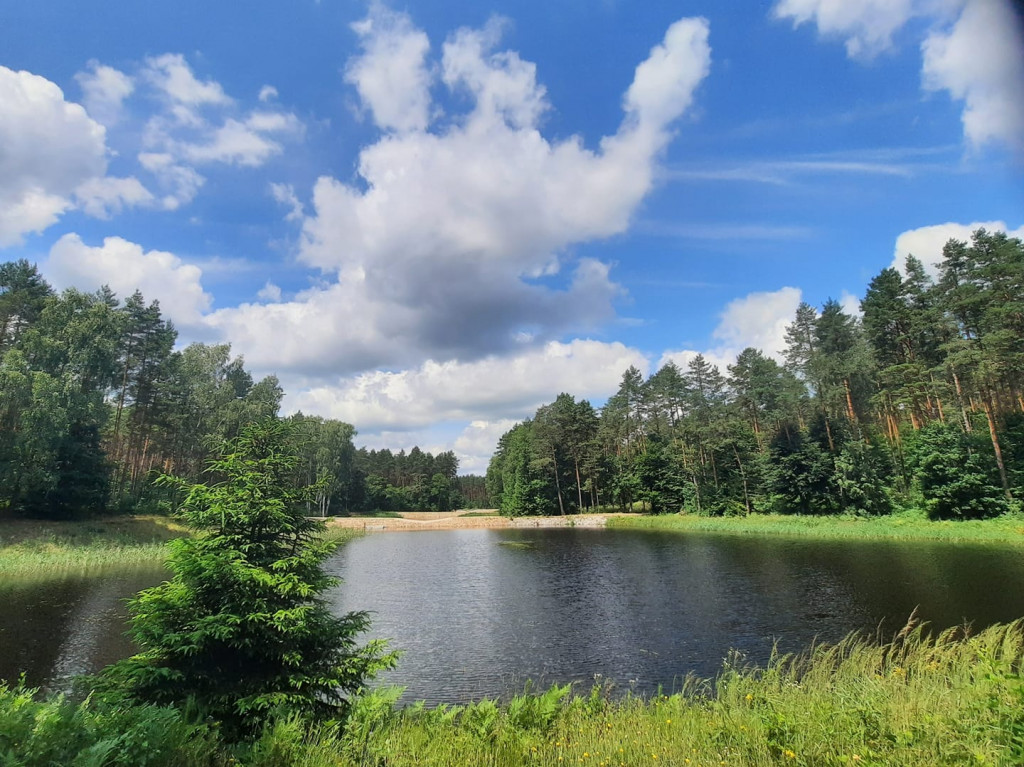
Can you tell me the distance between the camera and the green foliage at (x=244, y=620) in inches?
276

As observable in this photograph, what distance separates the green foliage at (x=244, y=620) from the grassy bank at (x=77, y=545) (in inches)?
995

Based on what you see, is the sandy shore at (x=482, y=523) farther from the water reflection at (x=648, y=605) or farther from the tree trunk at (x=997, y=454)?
the tree trunk at (x=997, y=454)

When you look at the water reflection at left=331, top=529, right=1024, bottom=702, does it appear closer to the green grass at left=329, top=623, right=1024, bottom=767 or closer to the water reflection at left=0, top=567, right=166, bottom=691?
the green grass at left=329, top=623, right=1024, bottom=767

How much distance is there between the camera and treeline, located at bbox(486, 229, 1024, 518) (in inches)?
1539

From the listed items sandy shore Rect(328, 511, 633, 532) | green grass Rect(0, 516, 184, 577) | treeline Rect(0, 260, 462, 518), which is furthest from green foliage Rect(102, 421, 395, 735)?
sandy shore Rect(328, 511, 633, 532)

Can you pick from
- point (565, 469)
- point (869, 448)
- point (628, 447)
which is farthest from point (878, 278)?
point (565, 469)

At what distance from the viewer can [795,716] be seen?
20.1ft

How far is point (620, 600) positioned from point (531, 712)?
16619 millimetres

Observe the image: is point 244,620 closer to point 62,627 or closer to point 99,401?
point 62,627

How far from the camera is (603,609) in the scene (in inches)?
838

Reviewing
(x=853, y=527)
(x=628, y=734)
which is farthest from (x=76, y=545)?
(x=853, y=527)

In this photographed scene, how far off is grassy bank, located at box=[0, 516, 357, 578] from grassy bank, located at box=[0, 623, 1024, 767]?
89.7ft

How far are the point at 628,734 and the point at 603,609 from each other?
15.9m

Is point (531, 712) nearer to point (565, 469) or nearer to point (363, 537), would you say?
point (363, 537)
